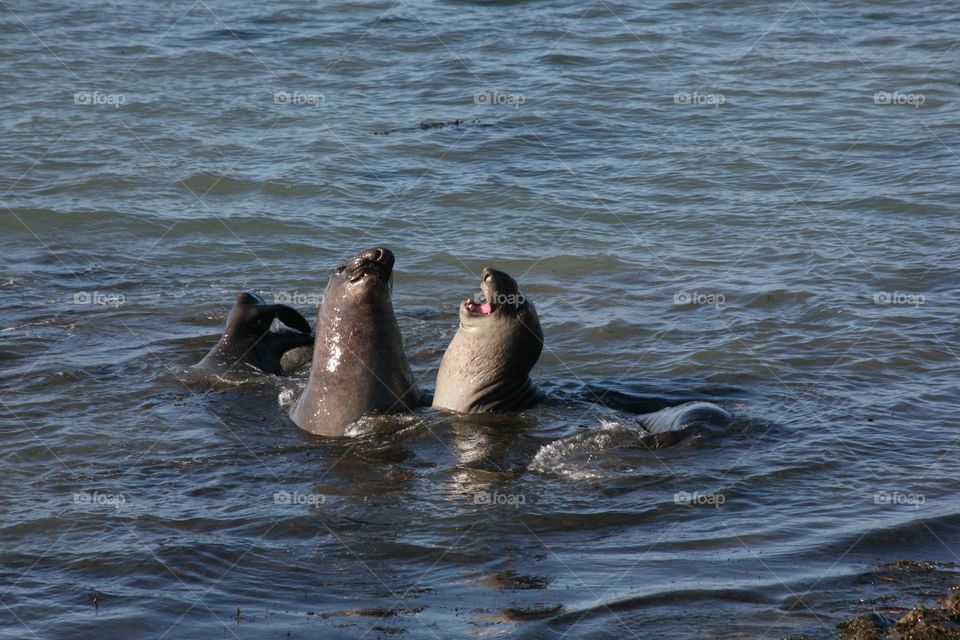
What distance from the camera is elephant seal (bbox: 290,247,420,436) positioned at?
815 centimetres

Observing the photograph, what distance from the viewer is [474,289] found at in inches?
476

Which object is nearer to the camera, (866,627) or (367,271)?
(866,627)

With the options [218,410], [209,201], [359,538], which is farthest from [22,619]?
[209,201]

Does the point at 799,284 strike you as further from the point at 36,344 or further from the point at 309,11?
the point at 309,11

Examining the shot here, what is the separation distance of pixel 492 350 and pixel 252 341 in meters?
2.13

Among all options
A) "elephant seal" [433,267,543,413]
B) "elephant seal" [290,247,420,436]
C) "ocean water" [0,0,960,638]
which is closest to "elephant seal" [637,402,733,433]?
"ocean water" [0,0,960,638]

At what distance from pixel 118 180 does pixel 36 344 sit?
5.59 meters

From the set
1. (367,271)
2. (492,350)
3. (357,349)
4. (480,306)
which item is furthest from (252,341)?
(492,350)

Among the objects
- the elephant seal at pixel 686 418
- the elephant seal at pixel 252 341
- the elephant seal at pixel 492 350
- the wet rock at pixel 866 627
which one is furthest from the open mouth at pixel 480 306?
the wet rock at pixel 866 627

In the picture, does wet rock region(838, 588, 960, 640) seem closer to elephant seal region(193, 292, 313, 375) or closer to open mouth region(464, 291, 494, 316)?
open mouth region(464, 291, 494, 316)

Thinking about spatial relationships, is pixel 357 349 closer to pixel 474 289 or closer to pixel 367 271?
pixel 367 271

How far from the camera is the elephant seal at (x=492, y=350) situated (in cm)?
835

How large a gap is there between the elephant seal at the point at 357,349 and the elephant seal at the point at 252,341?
4.05 feet

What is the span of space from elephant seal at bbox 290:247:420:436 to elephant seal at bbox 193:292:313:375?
1.23 m
